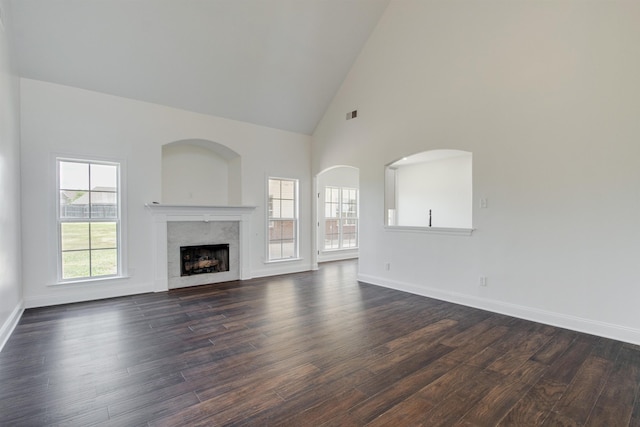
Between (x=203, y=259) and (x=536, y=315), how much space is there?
5219 millimetres

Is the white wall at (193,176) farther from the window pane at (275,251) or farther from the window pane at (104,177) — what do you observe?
the window pane at (275,251)

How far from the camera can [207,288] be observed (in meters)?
5.52

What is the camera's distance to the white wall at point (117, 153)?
429 cm

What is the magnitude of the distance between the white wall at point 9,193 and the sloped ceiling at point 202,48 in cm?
46

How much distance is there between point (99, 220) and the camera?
4805 millimetres

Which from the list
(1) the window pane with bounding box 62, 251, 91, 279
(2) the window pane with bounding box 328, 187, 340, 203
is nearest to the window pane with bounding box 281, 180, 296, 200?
(2) the window pane with bounding box 328, 187, 340, 203

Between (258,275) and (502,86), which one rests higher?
(502,86)

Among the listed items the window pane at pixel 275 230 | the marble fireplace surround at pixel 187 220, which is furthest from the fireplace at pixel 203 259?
the window pane at pixel 275 230

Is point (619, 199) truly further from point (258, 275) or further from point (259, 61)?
point (258, 275)

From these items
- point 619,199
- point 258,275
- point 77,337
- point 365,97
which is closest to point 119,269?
point 77,337

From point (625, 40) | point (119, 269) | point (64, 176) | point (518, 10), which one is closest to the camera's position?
point (625, 40)

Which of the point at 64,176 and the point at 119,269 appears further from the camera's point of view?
the point at 119,269

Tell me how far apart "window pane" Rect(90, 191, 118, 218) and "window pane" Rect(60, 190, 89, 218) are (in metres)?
0.08

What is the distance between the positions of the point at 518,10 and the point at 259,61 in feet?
12.1
